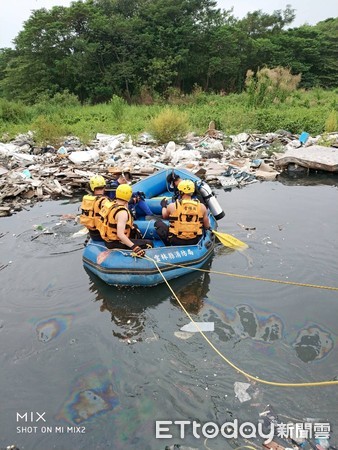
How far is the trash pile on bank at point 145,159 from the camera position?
9602 mm

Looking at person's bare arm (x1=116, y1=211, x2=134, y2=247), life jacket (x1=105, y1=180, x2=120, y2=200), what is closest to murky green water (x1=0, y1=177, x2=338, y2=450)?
person's bare arm (x1=116, y1=211, x2=134, y2=247)

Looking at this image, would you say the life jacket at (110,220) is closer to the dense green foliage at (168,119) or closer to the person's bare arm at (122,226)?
the person's bare arm at (122,226)

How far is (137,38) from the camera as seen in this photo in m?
24.4

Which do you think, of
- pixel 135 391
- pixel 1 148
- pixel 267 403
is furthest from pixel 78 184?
pixel 267 403

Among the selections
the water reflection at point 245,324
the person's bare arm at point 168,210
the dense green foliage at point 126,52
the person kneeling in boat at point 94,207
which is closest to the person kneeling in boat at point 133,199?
the person kneeling in boat at point 94,207

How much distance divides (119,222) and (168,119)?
8.60 metres

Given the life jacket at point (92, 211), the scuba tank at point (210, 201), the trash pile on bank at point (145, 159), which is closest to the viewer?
the life jacket at point (92, 211)

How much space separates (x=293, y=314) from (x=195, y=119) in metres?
12.4

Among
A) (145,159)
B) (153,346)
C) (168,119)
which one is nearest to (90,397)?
(153,346)

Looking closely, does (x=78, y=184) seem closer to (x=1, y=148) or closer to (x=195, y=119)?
(x=1, y=148)

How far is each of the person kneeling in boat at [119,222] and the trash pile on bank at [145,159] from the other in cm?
392

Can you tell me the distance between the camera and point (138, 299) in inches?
199

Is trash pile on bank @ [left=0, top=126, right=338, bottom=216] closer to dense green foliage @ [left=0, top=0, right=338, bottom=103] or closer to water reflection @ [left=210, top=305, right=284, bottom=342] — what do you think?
water reflection @ [left=210, top=305, right=284, bottom=342]

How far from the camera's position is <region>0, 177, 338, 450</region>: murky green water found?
129 inches
